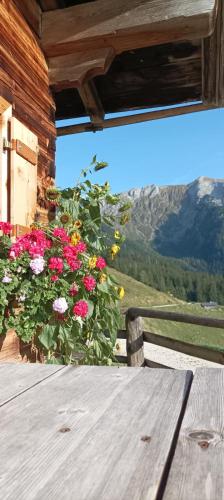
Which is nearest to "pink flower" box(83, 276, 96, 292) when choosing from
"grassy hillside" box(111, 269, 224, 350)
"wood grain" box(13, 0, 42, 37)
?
"wood grain" box(13, 0, 42, 37)

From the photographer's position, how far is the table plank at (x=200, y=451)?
0.70 m

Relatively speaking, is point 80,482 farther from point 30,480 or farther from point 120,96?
point 120,96

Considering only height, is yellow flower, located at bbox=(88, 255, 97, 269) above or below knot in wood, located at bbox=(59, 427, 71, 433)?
above

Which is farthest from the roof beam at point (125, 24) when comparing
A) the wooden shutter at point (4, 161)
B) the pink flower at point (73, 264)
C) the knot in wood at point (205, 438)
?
the knot in wood at point (205, 438)

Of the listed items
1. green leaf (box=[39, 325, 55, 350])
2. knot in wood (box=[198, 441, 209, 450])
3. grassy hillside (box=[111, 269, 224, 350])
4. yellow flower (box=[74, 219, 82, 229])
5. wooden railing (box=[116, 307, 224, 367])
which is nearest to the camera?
knot in wood (box=[198, 441, 209, 450])

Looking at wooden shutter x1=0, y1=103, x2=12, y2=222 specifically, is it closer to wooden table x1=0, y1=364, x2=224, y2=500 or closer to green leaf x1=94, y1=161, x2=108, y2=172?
green leaf x1=94, y1=161, x2=108, y2=172

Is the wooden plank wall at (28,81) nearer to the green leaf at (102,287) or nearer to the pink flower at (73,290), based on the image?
the green leaf at (102,287)

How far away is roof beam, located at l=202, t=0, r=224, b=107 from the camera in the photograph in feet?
16.4

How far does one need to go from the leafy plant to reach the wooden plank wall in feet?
1.34

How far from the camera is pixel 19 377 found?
56.0 inches

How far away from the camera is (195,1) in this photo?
4199 millimetres

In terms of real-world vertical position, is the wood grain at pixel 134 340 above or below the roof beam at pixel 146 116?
below

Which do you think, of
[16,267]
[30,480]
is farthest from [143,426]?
[16,267]

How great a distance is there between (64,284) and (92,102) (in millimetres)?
3362
